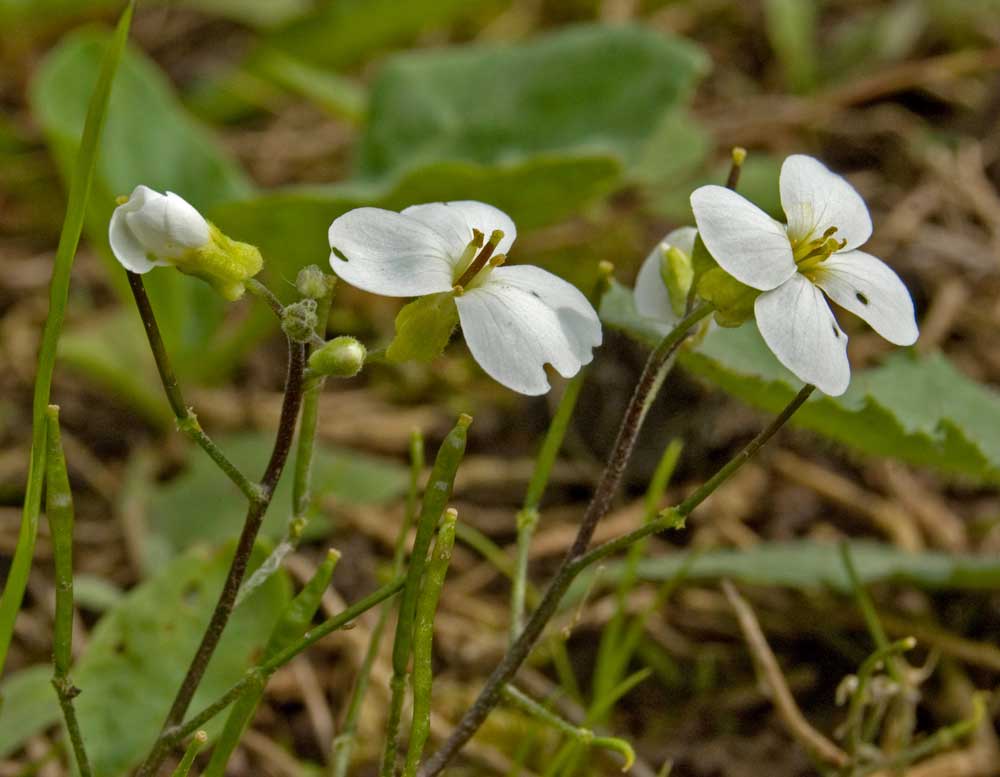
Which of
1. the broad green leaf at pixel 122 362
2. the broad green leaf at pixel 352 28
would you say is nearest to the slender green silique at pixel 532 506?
the broad green leaf at pixel 122 362

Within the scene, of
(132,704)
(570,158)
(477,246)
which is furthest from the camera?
(570,158)

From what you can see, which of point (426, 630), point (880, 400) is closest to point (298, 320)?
point (426, 630)

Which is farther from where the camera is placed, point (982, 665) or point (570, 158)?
point (570, 158)

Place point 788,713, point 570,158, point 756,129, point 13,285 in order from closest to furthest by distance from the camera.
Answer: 1. point 788,713
2. point 570,158
3. point 13,285
4. point 756,129

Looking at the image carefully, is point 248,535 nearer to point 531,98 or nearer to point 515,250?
point 531,98

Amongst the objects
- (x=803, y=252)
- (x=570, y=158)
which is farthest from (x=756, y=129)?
(x=803, y=252)

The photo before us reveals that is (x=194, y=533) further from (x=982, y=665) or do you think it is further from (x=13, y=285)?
(x=982, y=665)
